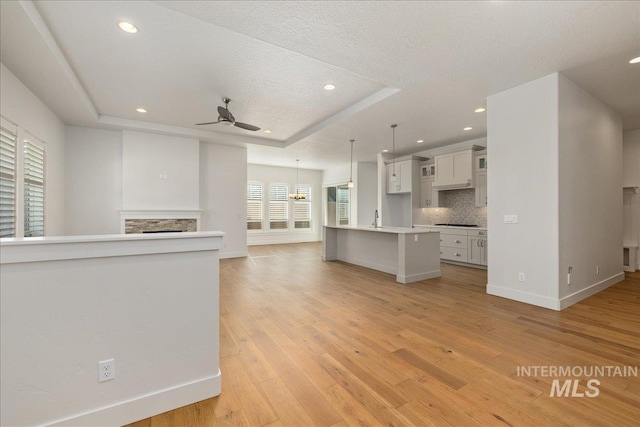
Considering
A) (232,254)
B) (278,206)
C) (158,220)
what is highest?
(278,206)

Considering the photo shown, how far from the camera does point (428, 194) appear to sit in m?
7.43

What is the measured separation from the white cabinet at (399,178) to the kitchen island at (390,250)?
7.18ft

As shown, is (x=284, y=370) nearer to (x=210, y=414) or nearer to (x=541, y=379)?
(x=210, y=414)

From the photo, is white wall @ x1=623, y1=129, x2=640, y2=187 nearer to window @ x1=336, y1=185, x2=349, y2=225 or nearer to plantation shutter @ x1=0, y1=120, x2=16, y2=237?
window @ x1=336, y1=185, x2=349, y2=225

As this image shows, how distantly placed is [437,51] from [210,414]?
3.75 metres

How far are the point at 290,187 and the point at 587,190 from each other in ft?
28.1

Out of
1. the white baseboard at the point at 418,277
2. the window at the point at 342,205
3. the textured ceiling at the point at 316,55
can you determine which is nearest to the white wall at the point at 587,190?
the textured ceiling at the point at 316,55

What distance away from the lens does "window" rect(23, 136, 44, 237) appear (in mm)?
3937

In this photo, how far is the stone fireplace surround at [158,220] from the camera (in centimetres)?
597

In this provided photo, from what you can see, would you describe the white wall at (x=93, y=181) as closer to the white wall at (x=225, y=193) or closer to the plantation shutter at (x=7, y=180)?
the white wall at (x=225, y=193)

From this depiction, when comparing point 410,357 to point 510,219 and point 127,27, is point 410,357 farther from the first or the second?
point 127,27

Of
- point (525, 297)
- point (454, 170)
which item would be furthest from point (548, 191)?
point (454, 170)

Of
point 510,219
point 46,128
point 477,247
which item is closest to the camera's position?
point 510,219

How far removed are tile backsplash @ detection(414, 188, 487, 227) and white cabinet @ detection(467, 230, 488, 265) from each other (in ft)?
2.21
